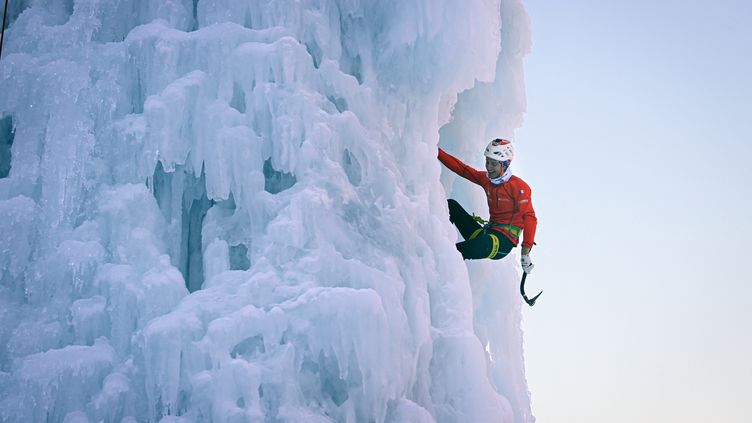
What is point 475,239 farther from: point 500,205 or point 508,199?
point 508,199

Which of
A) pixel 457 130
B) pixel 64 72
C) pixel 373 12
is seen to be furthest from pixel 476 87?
pixel 64 72

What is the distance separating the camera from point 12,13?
8.37 m

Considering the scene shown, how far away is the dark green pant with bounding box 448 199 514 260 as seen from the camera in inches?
394

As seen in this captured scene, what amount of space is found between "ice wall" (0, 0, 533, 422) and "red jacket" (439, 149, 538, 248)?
90cm

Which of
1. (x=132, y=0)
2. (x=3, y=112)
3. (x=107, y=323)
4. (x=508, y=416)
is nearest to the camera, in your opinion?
(x=107, y=323)

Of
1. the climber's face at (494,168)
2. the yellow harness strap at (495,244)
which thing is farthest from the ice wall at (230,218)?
the climber's face at (494,168)

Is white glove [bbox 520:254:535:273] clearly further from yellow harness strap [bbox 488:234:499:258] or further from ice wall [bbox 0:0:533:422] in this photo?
ice wall [bbox 0:0:533:422]

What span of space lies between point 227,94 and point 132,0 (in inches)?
60.9

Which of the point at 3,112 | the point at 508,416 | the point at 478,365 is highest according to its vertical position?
the point at 3,112

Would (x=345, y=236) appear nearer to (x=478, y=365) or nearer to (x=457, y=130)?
(x=478, y=365)

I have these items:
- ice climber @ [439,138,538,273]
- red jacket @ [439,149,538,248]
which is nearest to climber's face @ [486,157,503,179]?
ice climber @ [439,138,538,273]

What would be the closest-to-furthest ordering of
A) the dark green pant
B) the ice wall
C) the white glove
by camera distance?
1. the ice wall
2. the white glove
3. the dark green pant

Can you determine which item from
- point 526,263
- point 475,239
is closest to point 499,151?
point 475,239

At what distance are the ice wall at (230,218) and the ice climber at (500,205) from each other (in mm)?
910
